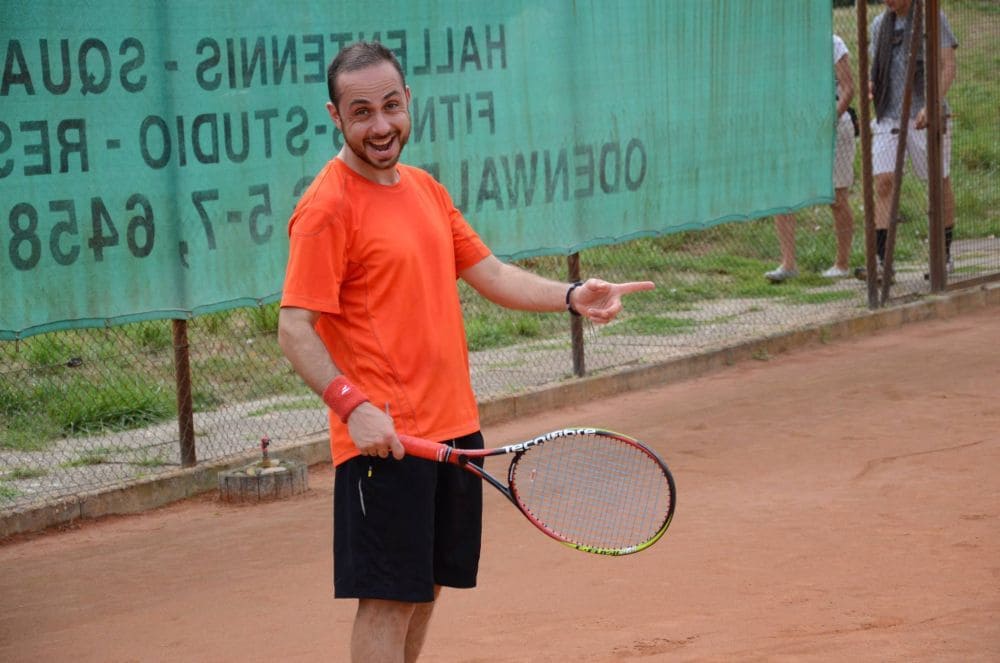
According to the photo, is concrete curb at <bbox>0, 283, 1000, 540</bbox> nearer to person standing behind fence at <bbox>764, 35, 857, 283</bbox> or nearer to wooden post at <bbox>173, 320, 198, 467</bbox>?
wooden post at <bbox>173, 320, 198, 467</bbox>

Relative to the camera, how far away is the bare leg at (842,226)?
11398 millimetres

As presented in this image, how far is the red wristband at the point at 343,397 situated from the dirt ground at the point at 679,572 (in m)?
1.43

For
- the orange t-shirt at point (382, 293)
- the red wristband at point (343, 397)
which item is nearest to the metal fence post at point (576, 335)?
the orange t-shirt at point (382, 293)

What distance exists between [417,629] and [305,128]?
3730 millimetres

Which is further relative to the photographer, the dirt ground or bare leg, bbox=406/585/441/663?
the dirt ground

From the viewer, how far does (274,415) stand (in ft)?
26.4

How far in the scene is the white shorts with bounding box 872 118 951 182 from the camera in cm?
1089

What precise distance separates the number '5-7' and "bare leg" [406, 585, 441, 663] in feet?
10.1

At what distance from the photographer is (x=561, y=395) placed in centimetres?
849

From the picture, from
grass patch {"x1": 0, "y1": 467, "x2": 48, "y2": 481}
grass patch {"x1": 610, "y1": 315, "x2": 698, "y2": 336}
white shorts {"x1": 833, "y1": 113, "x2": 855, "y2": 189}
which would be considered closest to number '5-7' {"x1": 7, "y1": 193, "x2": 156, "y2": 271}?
grass patch {"x1": 0, "y1": 467, "x2": 48, "y2": 481}

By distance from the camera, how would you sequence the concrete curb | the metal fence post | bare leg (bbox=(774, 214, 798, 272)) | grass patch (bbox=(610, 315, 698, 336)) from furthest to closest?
bare leg (bbox=(774, 214, 798, 272)) < grass patch (bbox=(610, 315, 698, 336)) < the metal fence post < the concrete curb

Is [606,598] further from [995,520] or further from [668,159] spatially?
[668,159]

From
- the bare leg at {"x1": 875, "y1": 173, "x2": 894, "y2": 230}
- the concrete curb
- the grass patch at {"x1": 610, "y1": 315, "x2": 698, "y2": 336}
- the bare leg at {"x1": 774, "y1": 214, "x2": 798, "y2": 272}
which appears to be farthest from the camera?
the bare leg at {"x1": 774, "y1": 214, "x2": 798, "y2": 272}

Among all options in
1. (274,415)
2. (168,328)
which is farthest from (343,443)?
(168,328)
